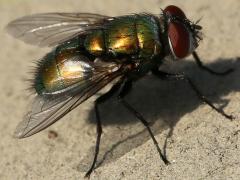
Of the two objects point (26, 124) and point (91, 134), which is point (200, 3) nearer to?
point (91, 134)

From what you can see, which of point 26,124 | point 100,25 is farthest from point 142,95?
point 26,124

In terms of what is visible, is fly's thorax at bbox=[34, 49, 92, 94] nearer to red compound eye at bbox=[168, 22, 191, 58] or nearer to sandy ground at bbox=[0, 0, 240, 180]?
sandy ground at bbox=[0, 0, 240, 180]

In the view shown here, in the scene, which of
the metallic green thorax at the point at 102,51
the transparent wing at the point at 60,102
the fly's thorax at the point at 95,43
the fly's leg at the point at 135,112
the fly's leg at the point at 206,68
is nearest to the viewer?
the transparent wing at the point at 60,102

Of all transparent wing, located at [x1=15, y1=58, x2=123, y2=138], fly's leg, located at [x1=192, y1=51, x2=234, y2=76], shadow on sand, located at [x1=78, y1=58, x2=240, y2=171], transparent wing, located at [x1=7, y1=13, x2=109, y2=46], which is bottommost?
shadow on sand, located at [x1=78, y1=58, x2=240, y2=171]

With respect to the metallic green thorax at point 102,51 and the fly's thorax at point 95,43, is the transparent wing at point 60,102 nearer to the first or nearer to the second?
the metallic green thorax at point 102,51

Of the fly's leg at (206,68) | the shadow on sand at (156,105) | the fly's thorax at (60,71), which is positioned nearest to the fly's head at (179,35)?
the fly's leg at (206,68)

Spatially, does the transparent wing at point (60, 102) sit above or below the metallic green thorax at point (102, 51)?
→ below

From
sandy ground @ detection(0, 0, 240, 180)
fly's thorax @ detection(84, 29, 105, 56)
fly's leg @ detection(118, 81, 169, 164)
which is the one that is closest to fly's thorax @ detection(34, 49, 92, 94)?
fly's thorax @ detection(84, 29, 105, 56)
